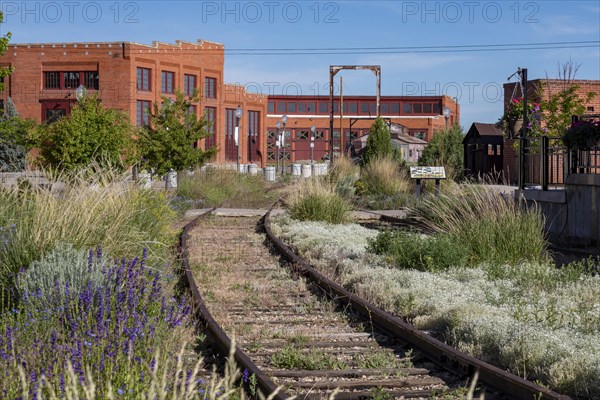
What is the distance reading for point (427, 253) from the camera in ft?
38.3

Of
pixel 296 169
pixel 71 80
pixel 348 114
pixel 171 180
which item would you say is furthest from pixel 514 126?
pixel 348 114

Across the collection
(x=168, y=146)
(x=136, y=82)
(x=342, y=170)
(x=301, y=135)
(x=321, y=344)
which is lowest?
(x=321, y=344)

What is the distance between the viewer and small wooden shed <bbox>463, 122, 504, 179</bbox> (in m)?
34.7

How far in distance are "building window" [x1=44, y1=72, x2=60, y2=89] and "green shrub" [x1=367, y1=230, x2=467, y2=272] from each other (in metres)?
44.3

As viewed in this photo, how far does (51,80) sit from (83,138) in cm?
3342

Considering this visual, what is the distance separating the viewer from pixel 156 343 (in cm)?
610

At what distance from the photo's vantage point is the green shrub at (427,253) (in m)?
11.5

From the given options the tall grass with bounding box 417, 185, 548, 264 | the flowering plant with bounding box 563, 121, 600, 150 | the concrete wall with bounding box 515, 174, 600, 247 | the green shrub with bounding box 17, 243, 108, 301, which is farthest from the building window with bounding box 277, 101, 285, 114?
the green shrub with bounding box 17, 243, 108, 301

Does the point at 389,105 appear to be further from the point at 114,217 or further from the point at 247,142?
the point at 114,217

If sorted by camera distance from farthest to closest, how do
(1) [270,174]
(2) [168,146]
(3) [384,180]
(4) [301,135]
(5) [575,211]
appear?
(4) [301,135], (1) [270,174], (2) [168,146], (3) [384,180], (5) [575,211]

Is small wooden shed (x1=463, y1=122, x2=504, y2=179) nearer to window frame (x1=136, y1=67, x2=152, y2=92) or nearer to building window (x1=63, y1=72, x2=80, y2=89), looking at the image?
window frame (x1=136, y1=67, x2=152, y2=92)

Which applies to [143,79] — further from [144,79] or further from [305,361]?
[305,361]

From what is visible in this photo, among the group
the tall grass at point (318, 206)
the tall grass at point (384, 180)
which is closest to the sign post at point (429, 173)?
the tall grass at point (318, 206)

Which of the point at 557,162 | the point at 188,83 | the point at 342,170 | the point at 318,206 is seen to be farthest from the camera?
the point at 188,83
